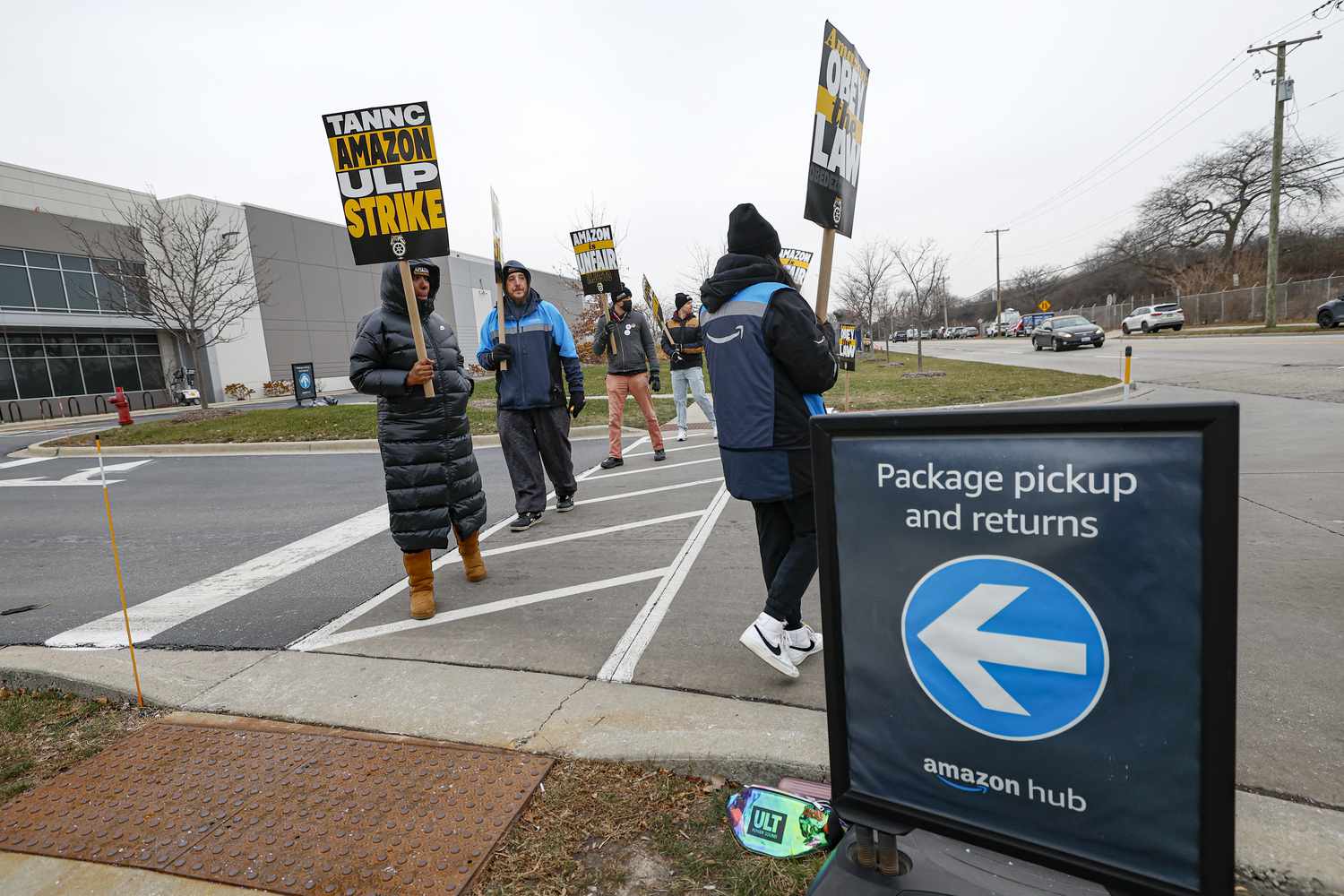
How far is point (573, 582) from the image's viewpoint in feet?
14.5

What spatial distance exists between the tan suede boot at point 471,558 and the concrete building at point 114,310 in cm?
2367

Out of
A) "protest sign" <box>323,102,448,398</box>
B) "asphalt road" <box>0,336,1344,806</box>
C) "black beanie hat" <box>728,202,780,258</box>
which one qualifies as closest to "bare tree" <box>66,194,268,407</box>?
"asphalt road" <box>0,336,1344,806</box>

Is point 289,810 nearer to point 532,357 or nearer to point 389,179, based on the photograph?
point 389,179

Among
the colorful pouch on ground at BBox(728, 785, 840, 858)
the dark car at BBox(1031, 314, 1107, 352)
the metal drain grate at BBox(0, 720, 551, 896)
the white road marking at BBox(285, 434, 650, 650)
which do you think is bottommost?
the colorful pouch on ground at BBox(728, 785, 840, 858)

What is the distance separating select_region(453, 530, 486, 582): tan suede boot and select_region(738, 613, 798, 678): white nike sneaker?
7.13 feet

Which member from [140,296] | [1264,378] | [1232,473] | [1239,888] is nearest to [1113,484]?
[1232,473]

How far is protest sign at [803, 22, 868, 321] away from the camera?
3408 millimetres

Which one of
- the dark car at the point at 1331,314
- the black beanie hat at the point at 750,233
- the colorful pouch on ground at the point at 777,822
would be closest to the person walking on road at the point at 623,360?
the black beanie hat at the point at 750,233

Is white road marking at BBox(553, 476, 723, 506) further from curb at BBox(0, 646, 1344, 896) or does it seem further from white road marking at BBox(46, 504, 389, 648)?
curb at BBox(0, 646, 1344, 896)

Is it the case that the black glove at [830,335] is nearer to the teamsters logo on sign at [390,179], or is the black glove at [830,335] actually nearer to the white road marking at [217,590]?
the teamsters logo on sign at [390,179]

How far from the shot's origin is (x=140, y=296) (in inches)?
748

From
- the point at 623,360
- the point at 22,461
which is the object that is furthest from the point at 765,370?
the point at 22,461

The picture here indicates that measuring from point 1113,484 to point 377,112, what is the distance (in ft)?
13.9

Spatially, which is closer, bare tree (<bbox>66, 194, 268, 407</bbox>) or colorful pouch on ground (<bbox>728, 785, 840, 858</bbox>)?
colorful pouch on ground (<bbox>728, 785, 840, 858</bbox>)
